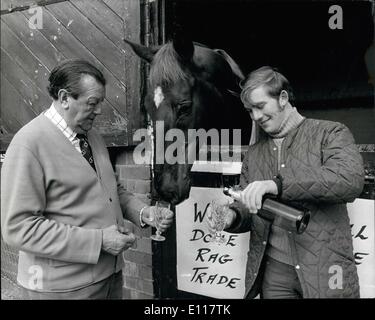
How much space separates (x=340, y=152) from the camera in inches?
77.8

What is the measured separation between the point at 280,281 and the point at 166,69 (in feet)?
4.38

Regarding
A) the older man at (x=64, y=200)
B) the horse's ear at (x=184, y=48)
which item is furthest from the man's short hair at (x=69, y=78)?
the horse's ear at (x=184, y=48)

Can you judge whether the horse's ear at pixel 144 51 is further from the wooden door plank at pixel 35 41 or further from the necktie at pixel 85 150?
the necktie at pixel 85 150

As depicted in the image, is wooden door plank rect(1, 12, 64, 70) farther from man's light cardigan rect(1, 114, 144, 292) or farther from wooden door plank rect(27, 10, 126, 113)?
man's light cardigan rect(1, 114, 144, 292)

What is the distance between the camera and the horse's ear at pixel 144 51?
2627mm

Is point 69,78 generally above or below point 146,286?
above

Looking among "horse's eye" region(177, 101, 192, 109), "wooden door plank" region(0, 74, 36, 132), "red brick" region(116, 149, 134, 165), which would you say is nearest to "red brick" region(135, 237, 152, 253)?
"red brick" region(116, 149, 134, 165)

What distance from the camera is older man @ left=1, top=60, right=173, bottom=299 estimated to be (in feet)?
6.21

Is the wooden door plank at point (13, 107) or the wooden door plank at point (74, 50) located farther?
the wooden door plank at point (13, 107)

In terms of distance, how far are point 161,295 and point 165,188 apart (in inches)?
31.7

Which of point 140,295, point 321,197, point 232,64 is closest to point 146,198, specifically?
point 140,295

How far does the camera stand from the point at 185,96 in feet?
8.25

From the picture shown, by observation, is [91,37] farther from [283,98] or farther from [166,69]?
[283,98]
